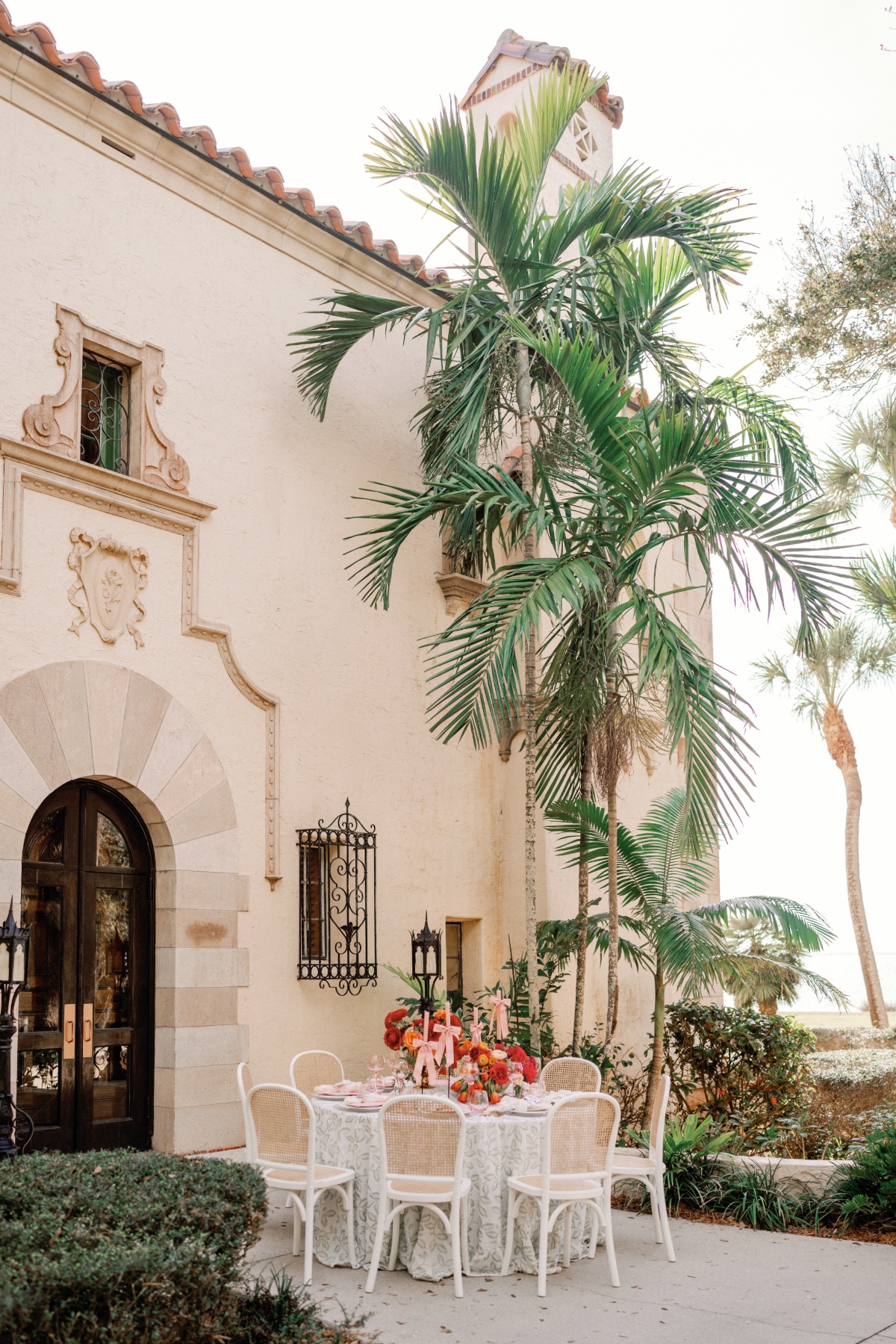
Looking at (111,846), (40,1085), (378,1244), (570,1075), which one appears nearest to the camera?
(378,1244)

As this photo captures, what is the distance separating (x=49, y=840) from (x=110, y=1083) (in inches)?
66.7

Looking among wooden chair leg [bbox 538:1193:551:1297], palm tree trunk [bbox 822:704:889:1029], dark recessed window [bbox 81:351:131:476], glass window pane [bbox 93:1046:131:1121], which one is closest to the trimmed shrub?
wooden chair leg [bbox 538:1193:551:1297]

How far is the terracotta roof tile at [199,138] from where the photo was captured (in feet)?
27.1

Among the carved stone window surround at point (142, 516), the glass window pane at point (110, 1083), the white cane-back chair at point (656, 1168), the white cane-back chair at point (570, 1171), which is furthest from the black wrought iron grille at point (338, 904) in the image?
the white cane-back chair at point (570, 1171)

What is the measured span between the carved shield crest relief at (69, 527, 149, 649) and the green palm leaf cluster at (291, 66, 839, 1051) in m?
1.86

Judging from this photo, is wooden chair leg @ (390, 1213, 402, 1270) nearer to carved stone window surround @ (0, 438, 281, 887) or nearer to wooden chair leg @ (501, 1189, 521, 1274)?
wooden chair leg @ (501, 1189, 521, 1274)

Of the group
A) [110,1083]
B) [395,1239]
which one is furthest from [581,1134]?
[110,1083]

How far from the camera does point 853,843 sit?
76.7ft

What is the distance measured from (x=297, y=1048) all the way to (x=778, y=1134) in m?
3.67

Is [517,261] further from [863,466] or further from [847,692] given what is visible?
[847,692]

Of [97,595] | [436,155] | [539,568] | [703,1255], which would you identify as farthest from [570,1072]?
[436,155]

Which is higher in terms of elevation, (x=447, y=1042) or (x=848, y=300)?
(x=848, y=300)

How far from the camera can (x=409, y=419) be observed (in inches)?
432

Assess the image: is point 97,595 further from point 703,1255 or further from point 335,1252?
point 703,1255
